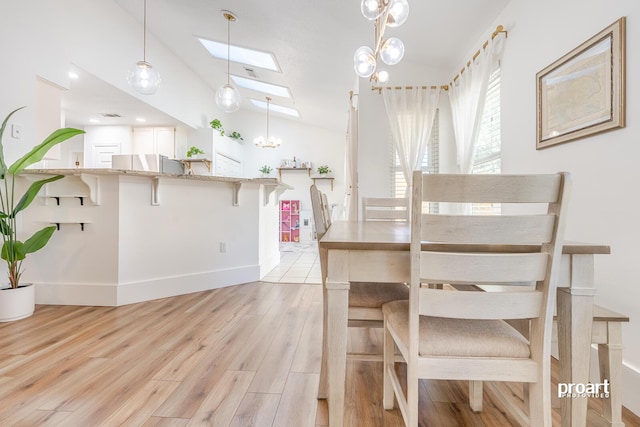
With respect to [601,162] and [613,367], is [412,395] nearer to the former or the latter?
[613,367]

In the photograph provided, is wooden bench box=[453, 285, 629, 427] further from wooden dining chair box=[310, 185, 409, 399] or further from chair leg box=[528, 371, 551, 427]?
wooden dining chair box=[310, 185, 409, 399]

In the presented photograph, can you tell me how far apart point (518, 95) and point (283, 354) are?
259 centimetres

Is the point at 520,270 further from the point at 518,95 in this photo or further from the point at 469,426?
the point at 518,95

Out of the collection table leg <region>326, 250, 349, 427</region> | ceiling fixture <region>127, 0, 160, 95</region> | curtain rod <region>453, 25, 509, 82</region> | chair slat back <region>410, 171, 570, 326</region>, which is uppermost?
curtain rod <region>453, 25, 509, 82</region>

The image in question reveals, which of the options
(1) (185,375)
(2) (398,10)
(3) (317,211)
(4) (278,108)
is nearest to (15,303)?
(1) (185,375)

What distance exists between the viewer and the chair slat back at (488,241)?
0.79 metres

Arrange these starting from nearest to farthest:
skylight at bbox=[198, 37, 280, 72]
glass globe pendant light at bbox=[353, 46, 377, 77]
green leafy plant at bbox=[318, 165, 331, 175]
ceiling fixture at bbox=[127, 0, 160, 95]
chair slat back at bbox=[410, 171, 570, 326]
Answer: chair slat back at bbox=[410, 171, 570, 326], glass globe pendant light at bbox=[353, 46, 377, 77], ceiling fixture at bbox=[127, 0, 160, 95], skylight at bbox=[198, 37, 280, 72], green leafy plant at bbox=[318, 165, 331, 175]

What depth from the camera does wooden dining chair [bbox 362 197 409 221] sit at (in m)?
2.45

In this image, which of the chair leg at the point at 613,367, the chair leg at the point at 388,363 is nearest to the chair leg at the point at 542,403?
the chair leg at the point at 613,367

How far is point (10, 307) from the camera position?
2146 millimetres

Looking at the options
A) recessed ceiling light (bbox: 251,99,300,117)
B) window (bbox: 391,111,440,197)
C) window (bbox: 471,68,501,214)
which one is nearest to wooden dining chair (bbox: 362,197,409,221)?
window (bbox: 471,68,501,214)

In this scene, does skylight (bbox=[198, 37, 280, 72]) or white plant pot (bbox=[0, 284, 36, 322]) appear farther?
skylight (bbox=[198, 37, 280, 72])

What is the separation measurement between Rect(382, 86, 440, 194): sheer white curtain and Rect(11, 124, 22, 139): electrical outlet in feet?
11.9

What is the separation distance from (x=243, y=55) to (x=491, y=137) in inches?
149
